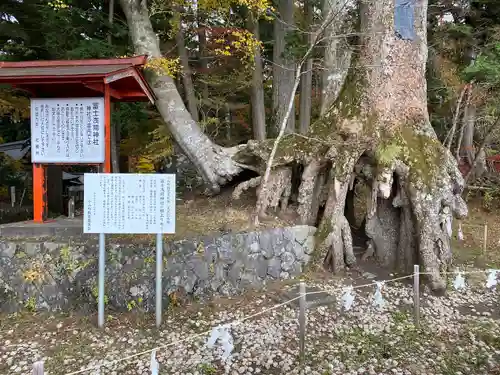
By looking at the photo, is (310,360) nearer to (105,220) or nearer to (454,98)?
(105,220)

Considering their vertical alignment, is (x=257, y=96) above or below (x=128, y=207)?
above

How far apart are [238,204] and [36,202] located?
3489 millimetres

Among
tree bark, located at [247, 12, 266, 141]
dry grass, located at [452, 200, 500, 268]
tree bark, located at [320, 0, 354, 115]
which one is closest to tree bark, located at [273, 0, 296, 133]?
tree bark, located at [247, 12, 266, 141]

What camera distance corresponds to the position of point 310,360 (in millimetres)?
4090

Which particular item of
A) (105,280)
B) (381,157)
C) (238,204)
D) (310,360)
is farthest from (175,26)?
(310,360)

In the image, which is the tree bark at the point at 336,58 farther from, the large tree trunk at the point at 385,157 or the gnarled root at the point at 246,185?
the gnarled root at the point at 246,185

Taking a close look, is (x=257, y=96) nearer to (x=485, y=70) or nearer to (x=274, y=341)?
(x=485, y=70)

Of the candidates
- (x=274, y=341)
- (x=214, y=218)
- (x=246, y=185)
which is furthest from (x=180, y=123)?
(x=274, y=341)

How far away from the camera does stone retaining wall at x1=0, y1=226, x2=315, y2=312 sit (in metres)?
5.03

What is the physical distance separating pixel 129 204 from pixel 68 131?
2.18 metres

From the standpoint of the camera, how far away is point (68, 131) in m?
5.97

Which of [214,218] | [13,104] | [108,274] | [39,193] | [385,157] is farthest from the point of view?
[13,104]

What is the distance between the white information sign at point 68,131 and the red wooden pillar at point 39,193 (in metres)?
0.20

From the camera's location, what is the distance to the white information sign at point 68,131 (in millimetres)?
5941
